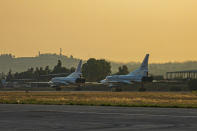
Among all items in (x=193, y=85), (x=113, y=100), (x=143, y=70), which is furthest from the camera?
(x=143, y=70)

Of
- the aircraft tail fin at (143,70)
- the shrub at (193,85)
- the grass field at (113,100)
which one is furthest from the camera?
the aircraft tail fin at (143,70)

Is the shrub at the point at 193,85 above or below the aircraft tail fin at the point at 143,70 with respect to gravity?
below

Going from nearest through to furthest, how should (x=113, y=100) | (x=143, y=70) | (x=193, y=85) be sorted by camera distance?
(x=113, y=100) < (x=193, y=85) < (x=143, y=70)

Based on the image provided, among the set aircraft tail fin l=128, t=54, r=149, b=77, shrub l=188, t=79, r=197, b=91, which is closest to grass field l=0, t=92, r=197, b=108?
shrub l=188, t=79, r=197, b=91

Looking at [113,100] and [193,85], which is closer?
[113,100]

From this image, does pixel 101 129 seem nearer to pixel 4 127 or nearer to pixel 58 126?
pixel 58 126

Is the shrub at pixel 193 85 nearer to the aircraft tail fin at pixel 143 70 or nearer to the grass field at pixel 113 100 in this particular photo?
the aircraft tail fin at pixel 143 70

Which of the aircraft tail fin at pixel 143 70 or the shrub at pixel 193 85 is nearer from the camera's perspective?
the shrub at pixel 193 85

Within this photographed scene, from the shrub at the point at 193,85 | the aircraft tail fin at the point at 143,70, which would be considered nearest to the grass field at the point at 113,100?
the shrub at the point at 193,85

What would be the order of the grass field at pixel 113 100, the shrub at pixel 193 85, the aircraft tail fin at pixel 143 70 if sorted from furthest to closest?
1. the aircraft tail fin at pixel 143 70
2. the shrub at pixel 193 85
3. the grass field at pixel 113 100

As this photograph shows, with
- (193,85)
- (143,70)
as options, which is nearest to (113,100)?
(193,85)

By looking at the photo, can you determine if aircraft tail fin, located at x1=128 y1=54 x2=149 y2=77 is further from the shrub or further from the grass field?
the grass field

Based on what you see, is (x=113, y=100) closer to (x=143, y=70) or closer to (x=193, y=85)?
(x=193, y=85)

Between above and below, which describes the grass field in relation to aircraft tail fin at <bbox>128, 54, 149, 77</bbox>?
below
